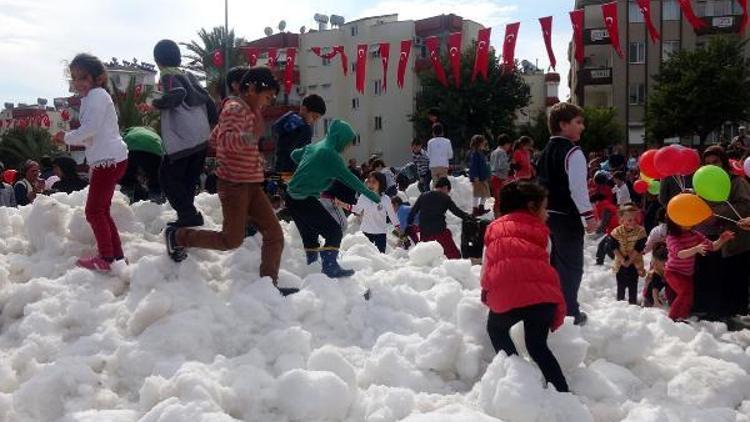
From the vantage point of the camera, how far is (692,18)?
757 inches

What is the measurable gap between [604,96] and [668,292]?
139 ft

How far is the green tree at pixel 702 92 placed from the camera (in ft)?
106

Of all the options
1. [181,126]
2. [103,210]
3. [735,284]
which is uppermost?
[181,126]

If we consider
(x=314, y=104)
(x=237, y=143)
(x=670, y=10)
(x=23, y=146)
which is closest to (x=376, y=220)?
(x=314, y=104)

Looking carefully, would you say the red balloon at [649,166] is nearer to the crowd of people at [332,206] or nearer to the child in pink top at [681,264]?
the crowd of people at [332,206]

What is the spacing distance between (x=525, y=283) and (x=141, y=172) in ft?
15.2

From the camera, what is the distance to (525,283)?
4.16 m

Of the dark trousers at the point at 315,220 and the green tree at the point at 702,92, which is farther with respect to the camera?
the green tree at the point at 702,92

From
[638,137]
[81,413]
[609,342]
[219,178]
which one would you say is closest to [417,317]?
[609,342]

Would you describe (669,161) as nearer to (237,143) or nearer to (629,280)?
(629,280)

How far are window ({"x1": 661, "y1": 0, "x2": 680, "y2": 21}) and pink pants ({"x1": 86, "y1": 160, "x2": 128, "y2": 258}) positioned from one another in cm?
4548

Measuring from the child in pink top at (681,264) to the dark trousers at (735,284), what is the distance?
29 centimetres

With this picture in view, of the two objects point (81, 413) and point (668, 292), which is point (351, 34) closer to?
point (668, 292)

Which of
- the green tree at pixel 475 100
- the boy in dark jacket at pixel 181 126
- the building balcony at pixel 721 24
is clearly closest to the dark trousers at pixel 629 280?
the boy in dark jacket at pixel 181 126
